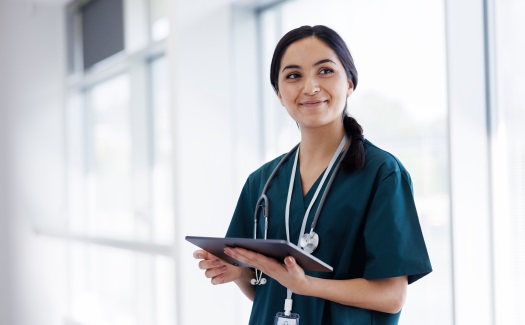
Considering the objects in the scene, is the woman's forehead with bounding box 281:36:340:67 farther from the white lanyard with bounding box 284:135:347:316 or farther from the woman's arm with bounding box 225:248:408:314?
the woman's arm with bounding box 225:248:408:314

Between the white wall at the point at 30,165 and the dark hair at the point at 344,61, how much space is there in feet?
10.9

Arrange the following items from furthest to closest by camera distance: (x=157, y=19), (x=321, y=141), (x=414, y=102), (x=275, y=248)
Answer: (x=157, y=19)
(x=414, y=102)
(x=321, y=141)
(x=275, y=248)

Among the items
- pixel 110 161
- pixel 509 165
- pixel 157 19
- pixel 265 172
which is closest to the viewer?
pixel 265 172

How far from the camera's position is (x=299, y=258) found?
111 cm

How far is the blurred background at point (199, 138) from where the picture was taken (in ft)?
5.21

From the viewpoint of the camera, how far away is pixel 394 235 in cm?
116

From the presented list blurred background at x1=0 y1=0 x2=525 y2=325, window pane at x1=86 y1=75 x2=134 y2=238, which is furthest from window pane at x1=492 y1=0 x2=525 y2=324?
window pane at x1=86 y1=75 x2=134 y2=238

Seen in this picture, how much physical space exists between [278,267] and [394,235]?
9.4 inches

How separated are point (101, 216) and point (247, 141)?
2012 millimetres

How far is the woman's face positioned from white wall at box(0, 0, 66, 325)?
11.0 feet

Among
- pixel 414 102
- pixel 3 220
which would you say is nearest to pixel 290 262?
pixel 414 102

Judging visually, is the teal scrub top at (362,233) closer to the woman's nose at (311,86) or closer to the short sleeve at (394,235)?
the short sleeve at (394,235)

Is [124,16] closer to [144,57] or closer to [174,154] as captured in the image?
[144,57]

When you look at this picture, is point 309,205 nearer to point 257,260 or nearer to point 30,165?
point 257,260
